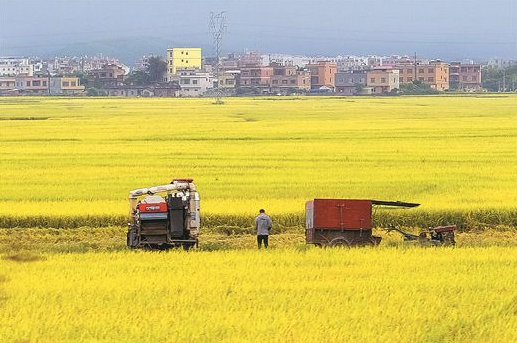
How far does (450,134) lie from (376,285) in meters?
33.6

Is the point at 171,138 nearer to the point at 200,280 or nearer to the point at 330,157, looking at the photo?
the point at 330,157

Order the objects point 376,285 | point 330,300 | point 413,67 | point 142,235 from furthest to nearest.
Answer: point 413,67 → point 142,235 → point 376,285 → point 330,300

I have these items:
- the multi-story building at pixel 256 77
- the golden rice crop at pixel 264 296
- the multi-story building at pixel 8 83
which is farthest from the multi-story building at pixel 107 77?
the golden rice crop at pixel 264 296

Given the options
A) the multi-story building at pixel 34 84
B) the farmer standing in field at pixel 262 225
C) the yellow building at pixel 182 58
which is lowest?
the multi-story building at pixel 34 84

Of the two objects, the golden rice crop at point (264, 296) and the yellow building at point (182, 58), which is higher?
the yellow building at point (182, 58)

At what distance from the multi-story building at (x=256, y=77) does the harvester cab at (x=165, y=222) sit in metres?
144

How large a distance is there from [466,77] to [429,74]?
528 inches

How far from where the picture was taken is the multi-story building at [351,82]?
6147 inches

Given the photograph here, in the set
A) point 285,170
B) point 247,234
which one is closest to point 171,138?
point 285,170

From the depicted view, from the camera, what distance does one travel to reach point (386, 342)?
11.4 m

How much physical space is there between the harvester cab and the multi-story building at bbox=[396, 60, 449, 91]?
141 meters

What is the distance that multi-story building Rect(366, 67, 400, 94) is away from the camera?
150500mm

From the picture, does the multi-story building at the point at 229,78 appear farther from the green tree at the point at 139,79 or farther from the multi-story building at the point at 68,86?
the multi-story building at the point at 68,86

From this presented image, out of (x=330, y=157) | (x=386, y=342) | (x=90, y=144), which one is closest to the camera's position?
(x=386, y=342)
